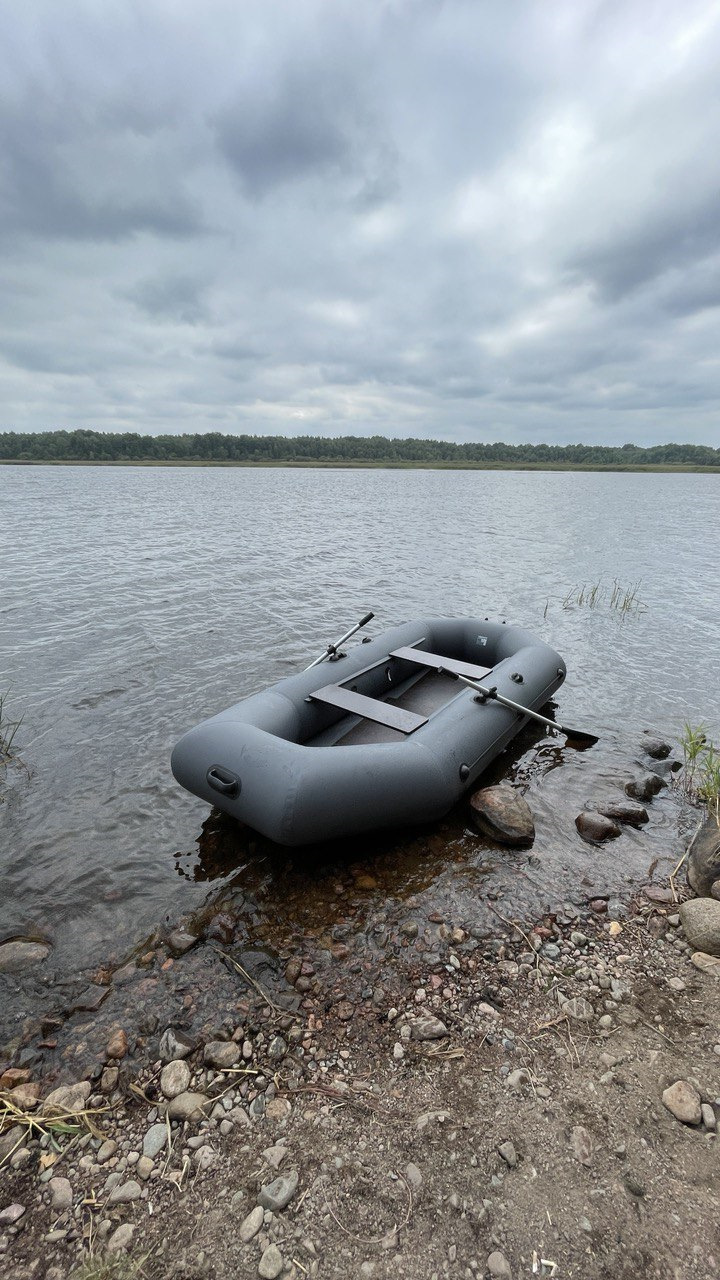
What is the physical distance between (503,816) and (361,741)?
5.02 ft

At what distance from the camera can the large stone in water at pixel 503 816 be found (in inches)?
183

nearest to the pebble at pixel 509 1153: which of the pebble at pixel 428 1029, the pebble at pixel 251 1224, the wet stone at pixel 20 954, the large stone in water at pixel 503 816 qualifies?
the pebble at pixel 428 1029

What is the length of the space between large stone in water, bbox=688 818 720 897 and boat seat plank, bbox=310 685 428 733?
2412mm

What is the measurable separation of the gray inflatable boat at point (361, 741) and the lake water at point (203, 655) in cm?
64

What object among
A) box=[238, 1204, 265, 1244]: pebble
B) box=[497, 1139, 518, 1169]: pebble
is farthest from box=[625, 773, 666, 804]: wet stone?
box=[238, 1204, 265, 1244]: pebble

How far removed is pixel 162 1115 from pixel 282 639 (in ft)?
25.9

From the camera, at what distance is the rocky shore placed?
203 centimetres

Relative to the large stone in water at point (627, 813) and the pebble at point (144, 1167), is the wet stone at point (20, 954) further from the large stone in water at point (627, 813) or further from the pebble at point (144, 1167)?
the large stone in water at point (627, 813)

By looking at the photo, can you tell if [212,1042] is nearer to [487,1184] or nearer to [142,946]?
[142,946]

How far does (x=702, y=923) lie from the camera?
3.55m

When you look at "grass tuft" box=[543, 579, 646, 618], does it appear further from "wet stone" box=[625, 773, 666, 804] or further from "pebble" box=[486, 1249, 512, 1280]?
"pebble" box=[486, 1249, 512, 1280]

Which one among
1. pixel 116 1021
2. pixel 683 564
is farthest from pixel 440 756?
pixel 683 564

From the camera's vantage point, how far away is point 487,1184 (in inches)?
87.3

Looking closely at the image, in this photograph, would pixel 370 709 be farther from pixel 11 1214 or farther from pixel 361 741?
pixel 11 1214
